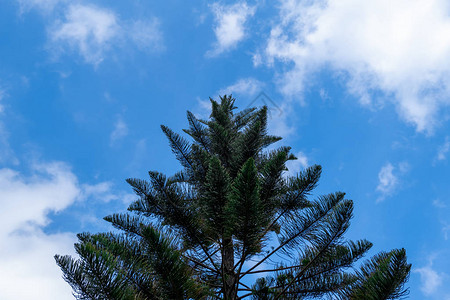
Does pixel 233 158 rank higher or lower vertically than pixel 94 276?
higher

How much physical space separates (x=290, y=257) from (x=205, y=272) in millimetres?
948

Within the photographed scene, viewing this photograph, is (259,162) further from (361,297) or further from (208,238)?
(361,297)

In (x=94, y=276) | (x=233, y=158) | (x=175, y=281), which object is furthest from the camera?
(x=233, y=158)

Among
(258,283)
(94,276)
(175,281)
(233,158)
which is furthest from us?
(233,158)

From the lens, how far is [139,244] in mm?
3455

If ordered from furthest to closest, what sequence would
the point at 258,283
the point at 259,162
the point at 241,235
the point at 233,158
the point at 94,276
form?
the point at 259,162 → the point at 233,158 → the point at 258,283 → the point at 241,235 → the point at 94,276

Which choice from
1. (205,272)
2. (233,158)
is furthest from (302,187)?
(205,272)

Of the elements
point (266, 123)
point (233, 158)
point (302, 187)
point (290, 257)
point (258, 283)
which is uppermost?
point (266, 123)

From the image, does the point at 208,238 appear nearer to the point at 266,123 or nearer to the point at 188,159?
the point at 188,159

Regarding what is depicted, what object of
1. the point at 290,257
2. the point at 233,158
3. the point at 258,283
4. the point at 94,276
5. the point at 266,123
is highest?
the point at 266,123

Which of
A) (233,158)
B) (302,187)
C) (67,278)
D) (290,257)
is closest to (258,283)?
(290,257)

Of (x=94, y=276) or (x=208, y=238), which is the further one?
(x=208, y=238)

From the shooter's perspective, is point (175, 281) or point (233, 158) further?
point (233, 158)

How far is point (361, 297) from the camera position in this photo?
287cm
